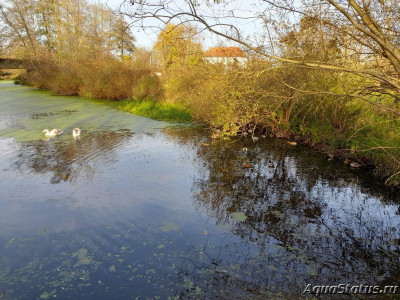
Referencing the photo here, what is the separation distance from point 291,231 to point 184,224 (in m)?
1.75

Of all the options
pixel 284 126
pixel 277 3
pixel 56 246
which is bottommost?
pixel 56 246

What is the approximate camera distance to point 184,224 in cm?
498

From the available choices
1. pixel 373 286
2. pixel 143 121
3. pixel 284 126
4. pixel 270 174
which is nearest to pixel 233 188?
pixel 270 174

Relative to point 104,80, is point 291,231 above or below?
below

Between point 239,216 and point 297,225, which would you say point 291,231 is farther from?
point 239,216

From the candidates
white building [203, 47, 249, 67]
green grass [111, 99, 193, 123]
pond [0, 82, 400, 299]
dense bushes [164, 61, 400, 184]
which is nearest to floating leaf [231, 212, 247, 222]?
pond [0, 82, 400, 299]

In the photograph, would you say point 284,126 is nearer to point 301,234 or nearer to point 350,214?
point 350,214

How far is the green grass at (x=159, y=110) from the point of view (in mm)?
15269

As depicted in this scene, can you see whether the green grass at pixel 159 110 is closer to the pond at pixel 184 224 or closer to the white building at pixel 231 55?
the white building at pixel 231 55

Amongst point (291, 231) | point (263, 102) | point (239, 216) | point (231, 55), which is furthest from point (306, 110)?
point (291, 231)

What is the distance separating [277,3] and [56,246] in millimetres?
4571

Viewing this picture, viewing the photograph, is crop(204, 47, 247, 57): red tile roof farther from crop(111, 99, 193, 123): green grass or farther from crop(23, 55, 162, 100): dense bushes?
crop(23, 55, 162, 100): dense bushes

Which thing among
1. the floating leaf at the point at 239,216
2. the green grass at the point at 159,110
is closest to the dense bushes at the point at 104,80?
the green grass at the point at 159,110

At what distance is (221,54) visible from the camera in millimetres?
10977
